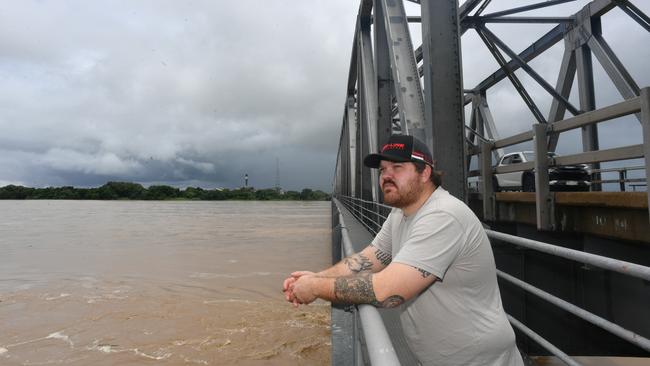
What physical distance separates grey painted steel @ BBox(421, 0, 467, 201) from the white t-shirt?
2.64 metres

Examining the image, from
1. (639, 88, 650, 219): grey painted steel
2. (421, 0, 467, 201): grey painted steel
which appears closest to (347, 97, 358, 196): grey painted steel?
(421, 0, 467, 201): grey painted steel

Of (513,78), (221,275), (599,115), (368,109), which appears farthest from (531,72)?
(221,275)

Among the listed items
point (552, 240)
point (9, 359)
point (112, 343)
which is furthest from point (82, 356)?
point (552, 240)

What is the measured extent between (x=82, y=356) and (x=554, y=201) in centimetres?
624

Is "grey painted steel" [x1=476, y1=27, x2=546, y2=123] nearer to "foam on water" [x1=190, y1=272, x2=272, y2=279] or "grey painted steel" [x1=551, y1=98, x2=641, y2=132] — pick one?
"grey painted steel" [x1=551, y1=98, x2=641, y2=132]

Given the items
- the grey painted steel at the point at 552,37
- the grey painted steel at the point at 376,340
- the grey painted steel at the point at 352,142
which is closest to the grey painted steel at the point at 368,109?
the grey painted steel at the point at 352,142

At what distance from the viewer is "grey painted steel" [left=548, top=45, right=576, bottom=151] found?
11.2 metres

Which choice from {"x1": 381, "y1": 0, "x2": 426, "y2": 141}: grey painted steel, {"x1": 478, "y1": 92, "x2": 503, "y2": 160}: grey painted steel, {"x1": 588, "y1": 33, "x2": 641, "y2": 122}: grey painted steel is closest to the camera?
{"x1": 381, "y1": 0, "x2": 426, "y2": 141}: grey painted steel

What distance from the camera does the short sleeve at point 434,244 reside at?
57.9 inches

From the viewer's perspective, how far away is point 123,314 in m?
7.19

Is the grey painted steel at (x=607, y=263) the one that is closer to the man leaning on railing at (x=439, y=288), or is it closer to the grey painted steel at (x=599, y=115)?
the man leaning on railing at (x=439, y=288)

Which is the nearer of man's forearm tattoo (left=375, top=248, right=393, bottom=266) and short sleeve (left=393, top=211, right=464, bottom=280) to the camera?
short sleeve (left=393, top=211, right=464, bottom=280)

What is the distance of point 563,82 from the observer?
1155cm

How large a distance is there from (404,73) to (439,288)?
13.6 feet
